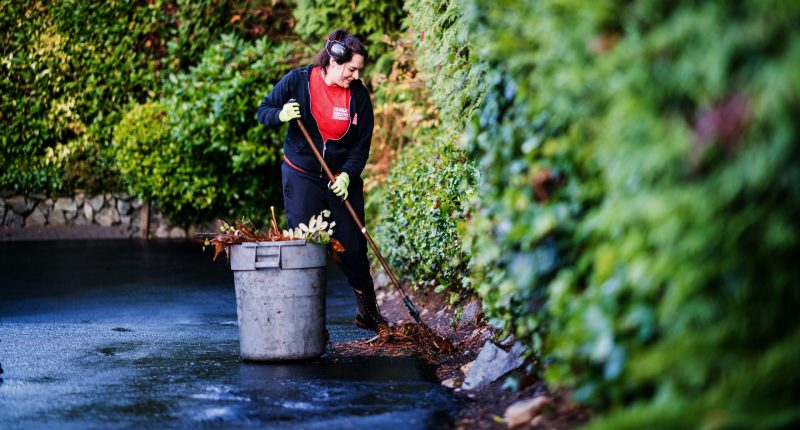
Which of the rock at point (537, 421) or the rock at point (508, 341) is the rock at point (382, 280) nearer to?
the rock at point (508, 341)

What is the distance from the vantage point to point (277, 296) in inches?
230

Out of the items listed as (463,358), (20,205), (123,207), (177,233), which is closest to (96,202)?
(123,207)

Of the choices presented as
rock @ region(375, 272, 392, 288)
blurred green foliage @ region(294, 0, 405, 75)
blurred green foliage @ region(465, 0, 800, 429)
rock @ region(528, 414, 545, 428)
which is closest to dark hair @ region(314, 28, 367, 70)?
rock @ region(528, 414, 545, 428)

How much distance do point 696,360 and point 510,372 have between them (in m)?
2.51

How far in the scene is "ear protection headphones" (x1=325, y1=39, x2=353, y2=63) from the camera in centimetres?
657

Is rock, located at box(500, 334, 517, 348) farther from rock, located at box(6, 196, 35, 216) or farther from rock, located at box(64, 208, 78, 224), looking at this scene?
rock, located at box(6, 196, 35, 216)

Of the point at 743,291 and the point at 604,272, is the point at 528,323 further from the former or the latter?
the point at 743,291

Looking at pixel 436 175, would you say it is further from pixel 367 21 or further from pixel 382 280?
pixel 367 21

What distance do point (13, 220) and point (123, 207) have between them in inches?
70.3

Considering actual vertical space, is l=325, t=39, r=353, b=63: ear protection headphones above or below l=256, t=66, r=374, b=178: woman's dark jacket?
above

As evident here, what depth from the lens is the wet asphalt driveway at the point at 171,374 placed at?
4.55 meters

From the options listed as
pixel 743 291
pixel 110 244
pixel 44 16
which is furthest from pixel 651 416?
pixel 44 16

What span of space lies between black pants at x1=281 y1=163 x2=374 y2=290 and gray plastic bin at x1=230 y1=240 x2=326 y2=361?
32.7 inches

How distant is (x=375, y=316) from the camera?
7.23m
